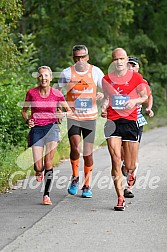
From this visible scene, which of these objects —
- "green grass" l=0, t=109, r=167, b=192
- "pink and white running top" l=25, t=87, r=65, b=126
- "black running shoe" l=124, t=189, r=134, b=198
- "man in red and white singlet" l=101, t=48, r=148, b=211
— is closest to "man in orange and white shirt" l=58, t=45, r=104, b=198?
"pink and white running top" l=25, t=87, r=65, b=126

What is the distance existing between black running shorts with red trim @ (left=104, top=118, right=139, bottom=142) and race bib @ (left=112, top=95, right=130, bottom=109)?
188 millimetres

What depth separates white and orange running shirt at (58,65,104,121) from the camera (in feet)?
38.2

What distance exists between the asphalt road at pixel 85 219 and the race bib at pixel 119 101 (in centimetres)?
135

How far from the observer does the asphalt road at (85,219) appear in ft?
27.2

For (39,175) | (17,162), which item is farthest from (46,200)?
(17,162)

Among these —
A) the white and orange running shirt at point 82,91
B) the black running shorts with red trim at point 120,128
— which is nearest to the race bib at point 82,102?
the white and orange running shirt at point 82,91

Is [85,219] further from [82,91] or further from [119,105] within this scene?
[82,91]

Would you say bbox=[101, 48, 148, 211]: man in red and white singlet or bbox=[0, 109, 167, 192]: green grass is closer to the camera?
bbox=[101, 48, 148, 211]: man in red and white singlet

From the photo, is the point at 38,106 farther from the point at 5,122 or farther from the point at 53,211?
the point at 5,122

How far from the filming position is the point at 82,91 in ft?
38.2

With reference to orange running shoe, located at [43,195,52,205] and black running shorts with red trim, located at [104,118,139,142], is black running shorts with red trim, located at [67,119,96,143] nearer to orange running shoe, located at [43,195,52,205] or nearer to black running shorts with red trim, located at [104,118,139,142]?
black running shorts with red trim, located at [104,118,139,142]

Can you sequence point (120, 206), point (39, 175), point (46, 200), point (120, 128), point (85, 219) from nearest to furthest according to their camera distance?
point (85, 219) < point (120, 206) < point (120, 128) < point (46, 200) < point (39, 175)

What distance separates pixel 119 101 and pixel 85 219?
175 centimetres

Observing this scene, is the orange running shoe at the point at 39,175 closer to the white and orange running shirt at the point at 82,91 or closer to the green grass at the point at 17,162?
the white and orange running shirt at the point at 82,91
